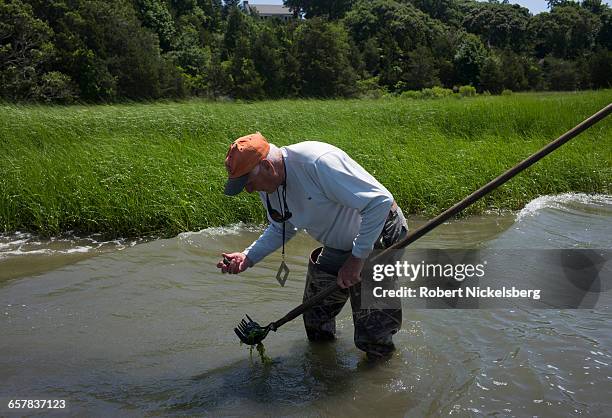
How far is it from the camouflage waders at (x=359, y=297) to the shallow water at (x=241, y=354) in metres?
0.23

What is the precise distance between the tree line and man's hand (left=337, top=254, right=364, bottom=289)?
2621 cm

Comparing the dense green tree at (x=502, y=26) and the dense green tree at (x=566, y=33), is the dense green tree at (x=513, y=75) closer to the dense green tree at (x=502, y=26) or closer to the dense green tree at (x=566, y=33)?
the dense green tree at (x=566, y=33)

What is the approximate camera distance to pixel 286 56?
45000 millimetres

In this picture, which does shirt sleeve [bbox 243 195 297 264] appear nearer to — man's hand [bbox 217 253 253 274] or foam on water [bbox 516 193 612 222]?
man's hand [bbox 217 253 253 274]

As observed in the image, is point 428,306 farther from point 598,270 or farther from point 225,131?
point 225,131

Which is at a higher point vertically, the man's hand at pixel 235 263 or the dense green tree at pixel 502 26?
the dense green tree at pixel 502 26

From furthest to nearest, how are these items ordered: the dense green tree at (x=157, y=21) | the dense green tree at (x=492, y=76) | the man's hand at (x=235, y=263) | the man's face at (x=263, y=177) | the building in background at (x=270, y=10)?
the building in background at (x=270, y=10) → the dense green tree at (x=157, y=21) → the dense green tree at (x=492, y=76) → the man's hand at (x=235, y=263) → the man's face at (x=263, y=177)

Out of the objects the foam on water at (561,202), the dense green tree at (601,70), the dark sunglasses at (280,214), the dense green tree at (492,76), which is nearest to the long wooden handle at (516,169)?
the dark sunglasses at (280,214)

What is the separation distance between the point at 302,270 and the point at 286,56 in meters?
41.6

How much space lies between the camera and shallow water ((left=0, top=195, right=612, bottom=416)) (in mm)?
3096

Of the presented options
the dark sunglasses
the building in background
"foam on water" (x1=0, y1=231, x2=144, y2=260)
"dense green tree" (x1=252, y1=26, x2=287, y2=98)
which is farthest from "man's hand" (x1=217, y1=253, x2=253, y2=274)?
the building in background

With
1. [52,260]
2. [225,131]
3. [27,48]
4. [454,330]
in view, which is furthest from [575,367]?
[27,48]

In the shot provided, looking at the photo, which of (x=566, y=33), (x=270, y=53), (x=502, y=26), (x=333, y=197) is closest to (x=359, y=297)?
(x=333, y=197)

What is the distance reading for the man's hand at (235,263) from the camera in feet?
10.5
